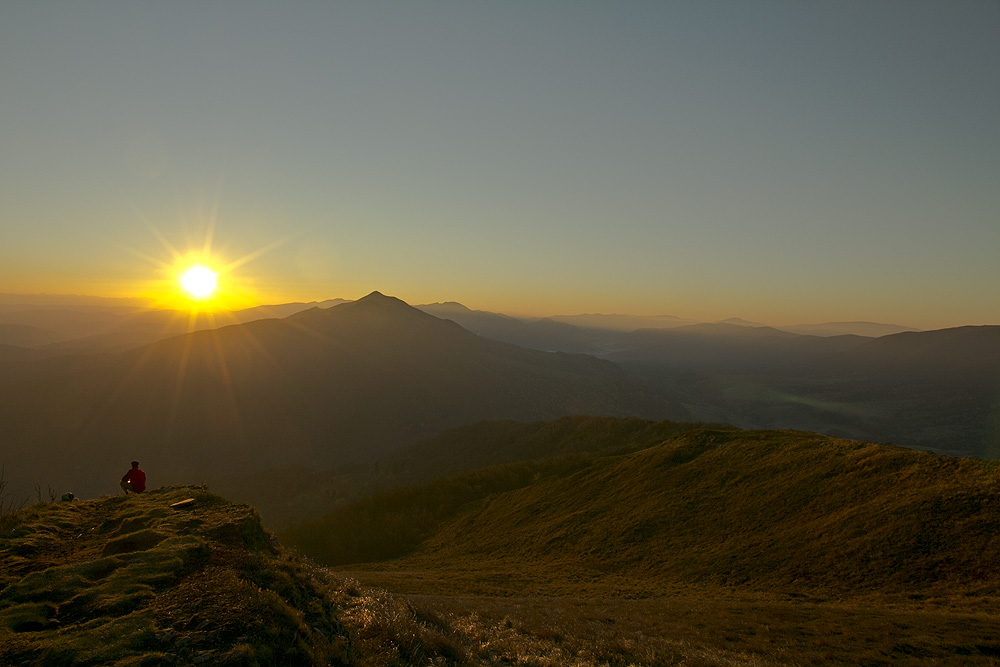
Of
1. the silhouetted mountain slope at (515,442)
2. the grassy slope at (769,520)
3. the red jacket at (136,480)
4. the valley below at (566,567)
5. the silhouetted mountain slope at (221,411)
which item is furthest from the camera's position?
the silhouetted mountain slope at (221,411)

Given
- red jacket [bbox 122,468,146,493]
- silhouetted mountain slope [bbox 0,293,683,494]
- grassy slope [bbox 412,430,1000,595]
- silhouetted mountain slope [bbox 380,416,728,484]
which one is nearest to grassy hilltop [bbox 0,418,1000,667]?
grassy slope [bbox 412,430,1000,595]

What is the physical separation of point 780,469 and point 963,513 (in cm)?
1188

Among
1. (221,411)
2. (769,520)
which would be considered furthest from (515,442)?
(221,411)

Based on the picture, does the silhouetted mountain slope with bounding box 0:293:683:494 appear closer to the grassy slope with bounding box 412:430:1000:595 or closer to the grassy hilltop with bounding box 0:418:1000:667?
the grassy hilltop with bounding box 0:418:1000:667

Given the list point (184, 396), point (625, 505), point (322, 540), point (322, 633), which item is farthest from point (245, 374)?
point (322, 633)

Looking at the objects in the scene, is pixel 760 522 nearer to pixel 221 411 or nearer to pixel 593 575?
pixel 593 575

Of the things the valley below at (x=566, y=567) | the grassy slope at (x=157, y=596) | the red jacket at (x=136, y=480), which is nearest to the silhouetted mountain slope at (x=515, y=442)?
the valley below at (x=566, y=567)

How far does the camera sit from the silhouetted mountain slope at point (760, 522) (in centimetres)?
2289

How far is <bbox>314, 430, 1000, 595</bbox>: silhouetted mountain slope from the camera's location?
22891 mm

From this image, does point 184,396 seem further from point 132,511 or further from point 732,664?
point 732,664

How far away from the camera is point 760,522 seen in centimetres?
3050

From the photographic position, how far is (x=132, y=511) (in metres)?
14.4

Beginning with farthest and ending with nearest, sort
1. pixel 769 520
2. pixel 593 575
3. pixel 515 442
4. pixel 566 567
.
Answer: pixel 515 442 → pixel 566 567 → pixel 593 575 → pixel 769 520

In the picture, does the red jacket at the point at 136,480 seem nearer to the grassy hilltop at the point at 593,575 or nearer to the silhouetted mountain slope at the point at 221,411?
the grassy hilltop at the point at 593,575
